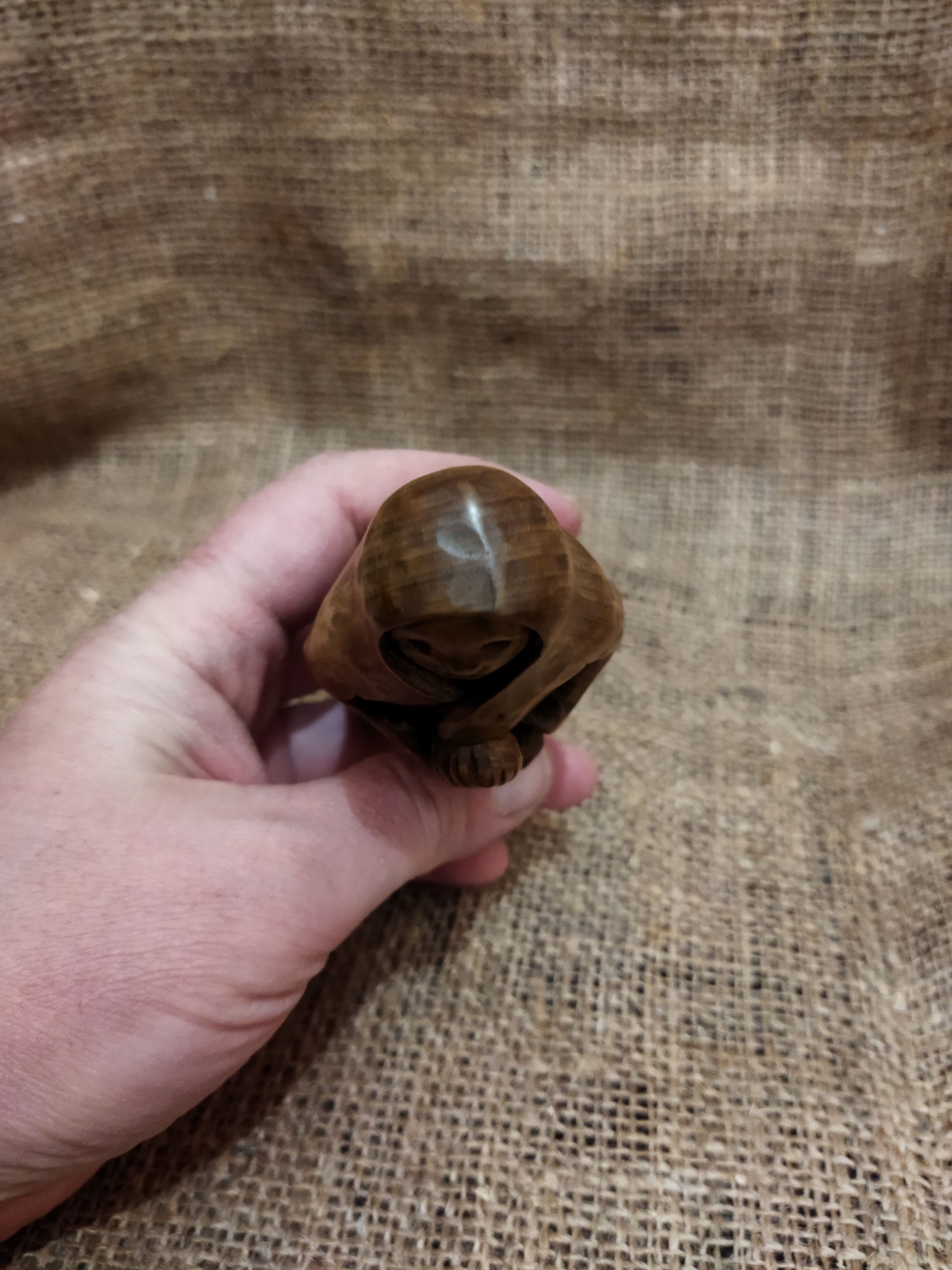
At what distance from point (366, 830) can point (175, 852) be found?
135 mm

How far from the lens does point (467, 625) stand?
1.74 feet

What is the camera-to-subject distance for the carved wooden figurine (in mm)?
525

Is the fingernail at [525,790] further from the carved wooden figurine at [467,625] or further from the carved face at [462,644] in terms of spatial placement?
the carved face at [462,644]

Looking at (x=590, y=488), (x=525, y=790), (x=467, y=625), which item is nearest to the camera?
(x=467, y=625)

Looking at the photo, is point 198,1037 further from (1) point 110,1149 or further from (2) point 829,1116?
(2) point 829,1116

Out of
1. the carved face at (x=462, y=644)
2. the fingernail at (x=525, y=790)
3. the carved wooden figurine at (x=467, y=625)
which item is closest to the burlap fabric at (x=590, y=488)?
the fingernail at (x=525, y=790)

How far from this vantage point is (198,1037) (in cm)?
63

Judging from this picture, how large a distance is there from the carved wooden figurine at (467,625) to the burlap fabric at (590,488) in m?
0.31

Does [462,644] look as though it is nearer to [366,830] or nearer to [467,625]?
[467,625]

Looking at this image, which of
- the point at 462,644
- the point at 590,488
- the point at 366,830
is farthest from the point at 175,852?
the point at 590,488

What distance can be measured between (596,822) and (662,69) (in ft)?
2.88

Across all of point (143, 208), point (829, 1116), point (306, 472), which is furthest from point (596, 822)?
point (143, 208)

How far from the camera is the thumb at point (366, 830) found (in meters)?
0.68

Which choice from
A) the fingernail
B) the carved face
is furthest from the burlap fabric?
the carved face
